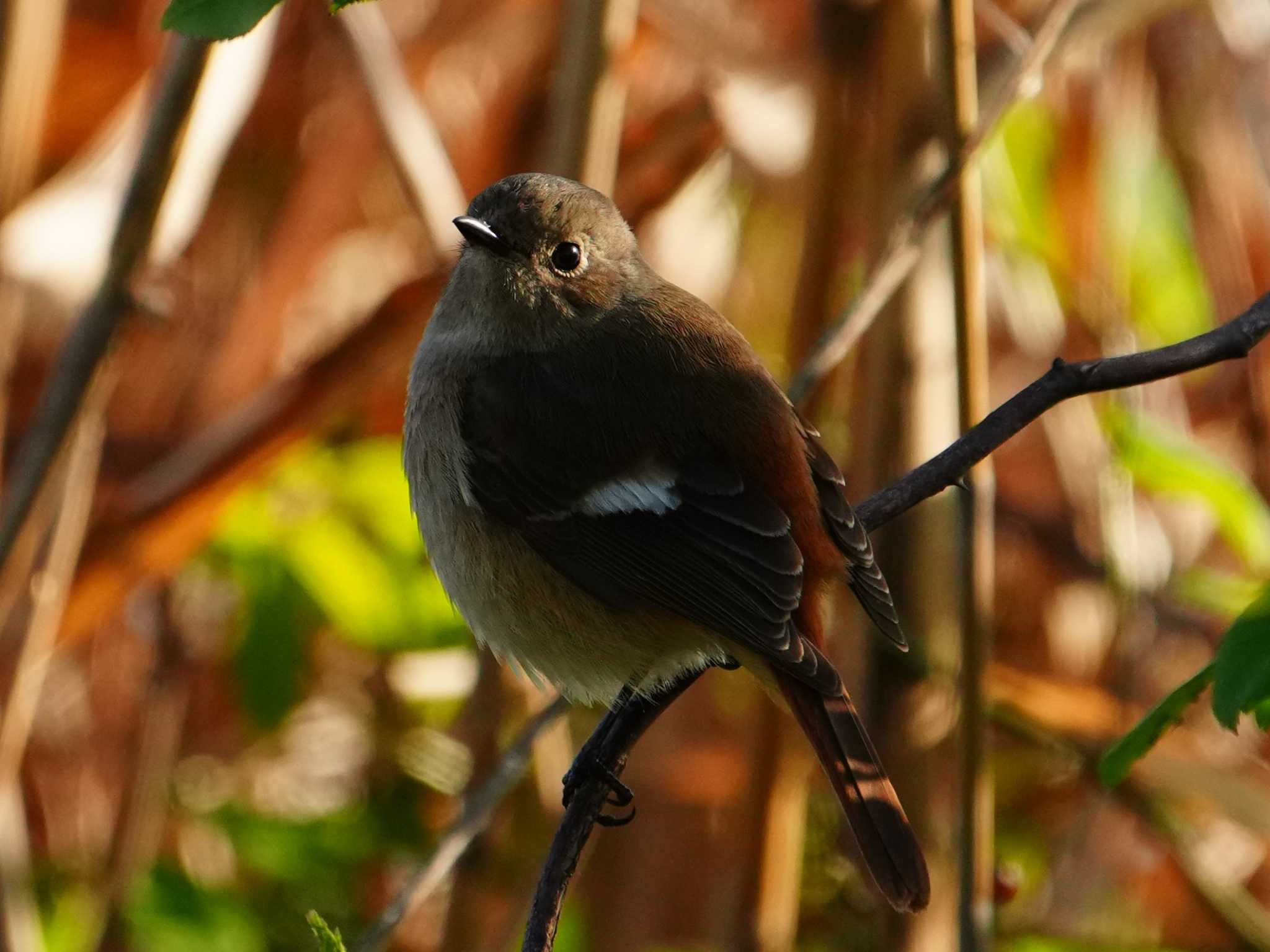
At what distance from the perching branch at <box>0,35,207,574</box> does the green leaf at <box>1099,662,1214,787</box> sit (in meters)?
1.63

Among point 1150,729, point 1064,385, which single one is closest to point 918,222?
point 1064,385

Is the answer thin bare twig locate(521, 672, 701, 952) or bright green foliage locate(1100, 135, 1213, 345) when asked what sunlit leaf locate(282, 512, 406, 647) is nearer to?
thin bare twig locate(521, 672, 701, 952)

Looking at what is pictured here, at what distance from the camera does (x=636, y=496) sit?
7.63 ft

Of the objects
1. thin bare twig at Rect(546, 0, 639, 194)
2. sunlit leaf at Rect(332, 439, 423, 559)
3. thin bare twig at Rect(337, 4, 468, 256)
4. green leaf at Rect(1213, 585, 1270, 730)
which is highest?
thin bare twig at Rect(337, 4, 468, 256)

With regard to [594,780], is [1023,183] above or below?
above

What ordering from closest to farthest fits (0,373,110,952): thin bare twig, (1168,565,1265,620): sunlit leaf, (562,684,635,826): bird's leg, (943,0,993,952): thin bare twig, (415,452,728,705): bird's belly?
1. (943,0,993,952): thin bare twig
2. (562,684,635,826): bird's leg
3. (415,452,728,705): bird's belly
4. (0,373,110,952): thin bare twig
5. (1168,565,1265,620): sunlit leaf

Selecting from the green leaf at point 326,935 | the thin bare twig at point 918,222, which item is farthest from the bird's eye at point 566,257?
the green leaf at point 326,935

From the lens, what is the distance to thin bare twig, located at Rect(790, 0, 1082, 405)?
7.03ft

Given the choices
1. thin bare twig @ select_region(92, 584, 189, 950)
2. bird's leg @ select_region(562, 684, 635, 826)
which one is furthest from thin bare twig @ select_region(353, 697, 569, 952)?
thin bare twig @ select_region(92, 584, 189, 950)

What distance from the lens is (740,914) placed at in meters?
2.96

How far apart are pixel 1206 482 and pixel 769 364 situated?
1.40 metres

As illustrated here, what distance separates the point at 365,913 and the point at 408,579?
1.36 meters

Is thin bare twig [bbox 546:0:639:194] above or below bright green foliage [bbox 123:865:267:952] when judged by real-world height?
above

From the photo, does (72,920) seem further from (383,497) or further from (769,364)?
(769,364)
